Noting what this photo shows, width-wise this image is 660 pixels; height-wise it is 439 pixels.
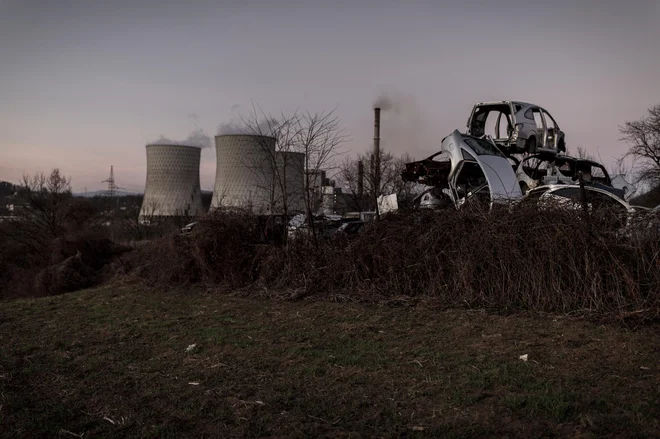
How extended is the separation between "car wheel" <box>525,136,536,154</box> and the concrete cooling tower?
84.8 ft

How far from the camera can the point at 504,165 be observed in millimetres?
9797

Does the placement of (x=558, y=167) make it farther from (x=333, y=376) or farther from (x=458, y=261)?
(x=333, y=376)

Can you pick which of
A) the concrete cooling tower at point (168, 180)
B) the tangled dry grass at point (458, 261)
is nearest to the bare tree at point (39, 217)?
the concrete cooling tower at point (168, 180)

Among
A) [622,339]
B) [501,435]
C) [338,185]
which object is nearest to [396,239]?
[622,339]

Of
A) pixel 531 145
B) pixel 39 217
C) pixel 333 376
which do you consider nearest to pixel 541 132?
pixel 531 145

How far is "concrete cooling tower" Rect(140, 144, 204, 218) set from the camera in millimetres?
33438

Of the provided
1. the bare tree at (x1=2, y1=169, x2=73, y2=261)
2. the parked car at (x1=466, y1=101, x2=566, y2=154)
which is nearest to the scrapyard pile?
the parked car at (x1=466, y1=101, x2=566, y2=154)

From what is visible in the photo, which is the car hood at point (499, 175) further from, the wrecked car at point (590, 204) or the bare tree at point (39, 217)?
the bare tree at point (39, 217)

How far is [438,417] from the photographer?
345cm

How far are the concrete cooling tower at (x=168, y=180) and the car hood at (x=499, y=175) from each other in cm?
2661

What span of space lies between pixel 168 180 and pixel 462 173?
2747 cm

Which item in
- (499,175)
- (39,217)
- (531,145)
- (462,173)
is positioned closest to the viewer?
(499,175)

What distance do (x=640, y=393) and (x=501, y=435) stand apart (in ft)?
4.20

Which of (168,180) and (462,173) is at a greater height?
(168,180)
